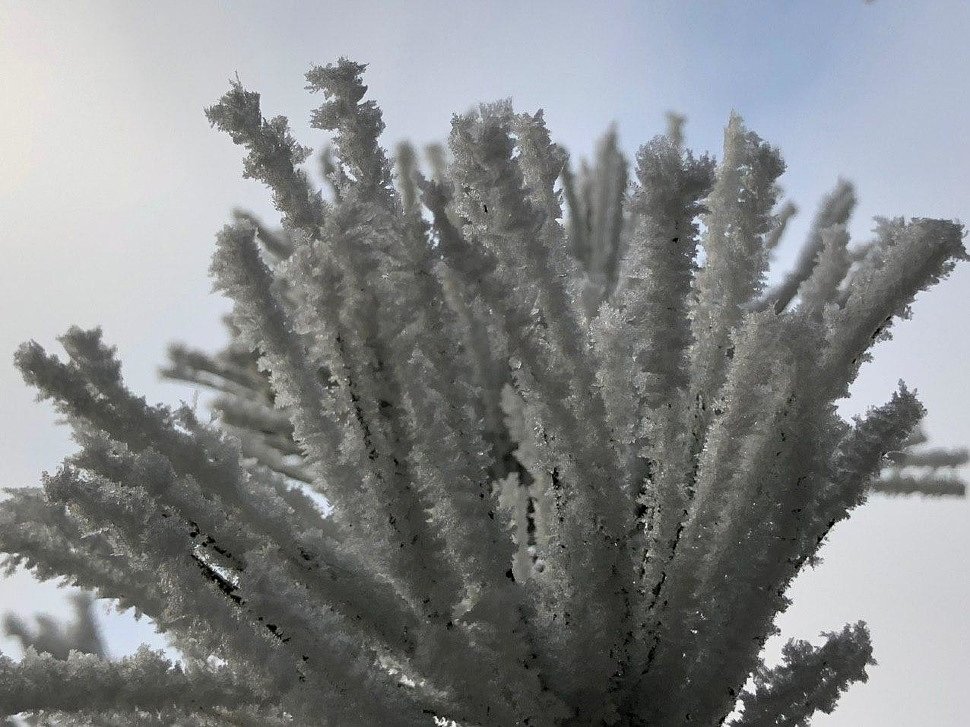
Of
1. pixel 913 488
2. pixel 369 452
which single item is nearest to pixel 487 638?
pixel 369 452

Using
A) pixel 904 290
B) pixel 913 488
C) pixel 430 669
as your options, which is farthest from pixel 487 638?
pixel 913 488

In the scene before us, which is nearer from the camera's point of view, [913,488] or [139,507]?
[139,507]

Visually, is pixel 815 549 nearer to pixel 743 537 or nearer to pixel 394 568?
pixel 743 537

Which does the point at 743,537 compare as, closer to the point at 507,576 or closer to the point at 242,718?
the point at 507,576

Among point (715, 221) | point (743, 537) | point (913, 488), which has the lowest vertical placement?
point (743, 537)

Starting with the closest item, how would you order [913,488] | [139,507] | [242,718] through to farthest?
[139,507] → [242,718] → [913,488]

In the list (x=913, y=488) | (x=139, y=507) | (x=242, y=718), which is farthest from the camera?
(x=913, y=488)

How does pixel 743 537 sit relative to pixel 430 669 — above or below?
above
